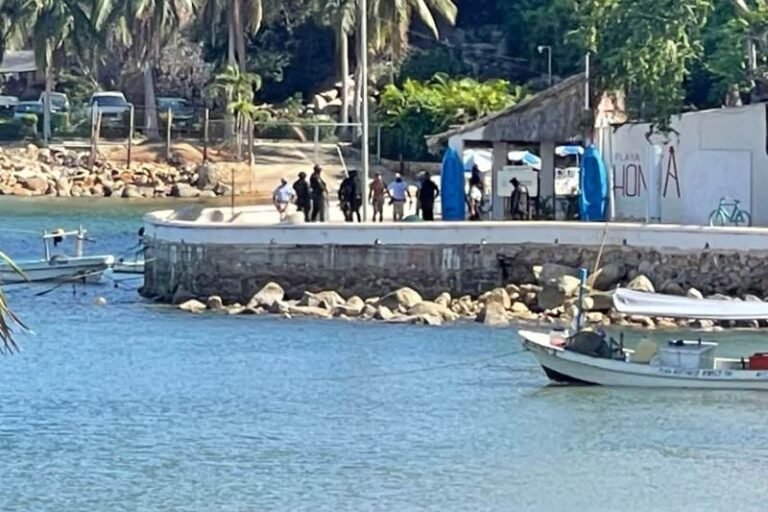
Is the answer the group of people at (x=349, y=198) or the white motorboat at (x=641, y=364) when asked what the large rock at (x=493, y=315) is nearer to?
the group of people at (x=349, y=198)

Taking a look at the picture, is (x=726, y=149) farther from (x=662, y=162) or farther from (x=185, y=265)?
(x=185, y=265)

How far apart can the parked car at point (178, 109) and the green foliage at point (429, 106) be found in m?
11.6

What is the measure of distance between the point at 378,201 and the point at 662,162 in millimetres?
6426

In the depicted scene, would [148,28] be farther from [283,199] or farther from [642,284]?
[642,284]

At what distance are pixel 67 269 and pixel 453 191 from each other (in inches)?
386

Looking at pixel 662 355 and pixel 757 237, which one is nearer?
pixel 662 355

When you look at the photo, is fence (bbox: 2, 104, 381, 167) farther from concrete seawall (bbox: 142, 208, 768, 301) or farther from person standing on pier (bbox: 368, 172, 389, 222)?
concrete seawall (bbox: 142, 208, 768, 301)

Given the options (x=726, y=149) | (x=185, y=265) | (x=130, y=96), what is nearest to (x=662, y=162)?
(x=726, y=149)

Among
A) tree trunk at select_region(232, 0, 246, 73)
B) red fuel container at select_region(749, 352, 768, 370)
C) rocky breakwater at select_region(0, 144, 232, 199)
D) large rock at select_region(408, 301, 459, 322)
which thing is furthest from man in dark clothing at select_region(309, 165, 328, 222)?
tree trunk at select_region(232, 0, 246, 73)

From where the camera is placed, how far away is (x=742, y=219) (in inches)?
1816

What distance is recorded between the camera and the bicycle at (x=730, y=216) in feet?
151

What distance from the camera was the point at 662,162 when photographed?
158 ft

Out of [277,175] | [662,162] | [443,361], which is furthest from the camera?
[277,175]

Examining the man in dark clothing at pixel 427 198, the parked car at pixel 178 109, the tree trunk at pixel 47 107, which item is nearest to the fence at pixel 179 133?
the parked car at pixel 178 109
